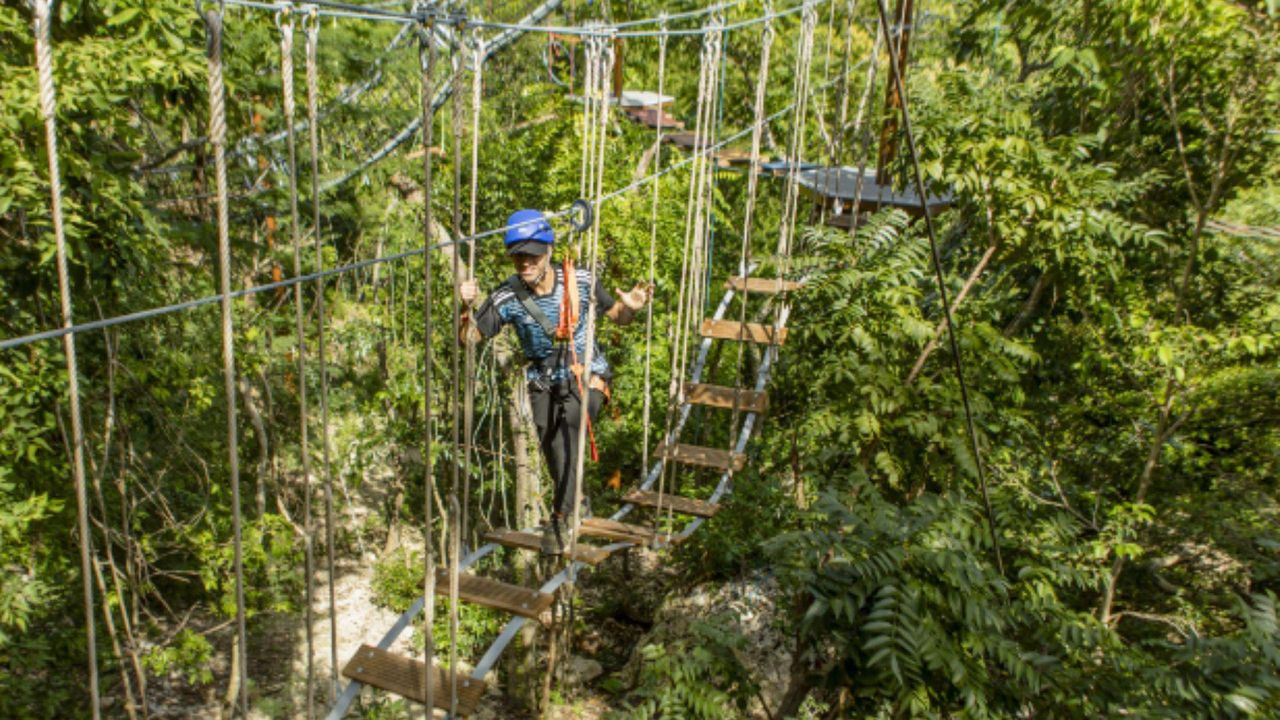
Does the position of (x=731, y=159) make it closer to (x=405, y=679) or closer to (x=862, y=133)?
(x=862, y=133)

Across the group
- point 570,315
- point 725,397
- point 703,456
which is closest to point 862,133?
point 725,397

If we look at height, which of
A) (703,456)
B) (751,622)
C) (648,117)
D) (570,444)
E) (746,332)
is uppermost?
(648,117)

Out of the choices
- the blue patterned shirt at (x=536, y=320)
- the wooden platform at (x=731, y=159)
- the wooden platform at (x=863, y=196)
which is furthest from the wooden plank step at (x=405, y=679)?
the wooden platform at (x=731, y=159)

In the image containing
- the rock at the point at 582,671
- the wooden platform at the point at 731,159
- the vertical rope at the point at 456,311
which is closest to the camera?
the vertical rope at the point at 456,311

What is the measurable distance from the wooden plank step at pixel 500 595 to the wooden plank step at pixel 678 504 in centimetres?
98

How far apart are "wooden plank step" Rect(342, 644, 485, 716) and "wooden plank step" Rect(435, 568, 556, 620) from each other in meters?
0.24

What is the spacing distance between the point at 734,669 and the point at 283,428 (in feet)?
15.4

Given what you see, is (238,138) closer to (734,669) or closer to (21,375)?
(21,375)

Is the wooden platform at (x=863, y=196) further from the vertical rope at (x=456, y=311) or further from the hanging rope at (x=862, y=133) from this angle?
the vertical rope at (x=456, y=311)

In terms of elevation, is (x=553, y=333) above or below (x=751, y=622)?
above

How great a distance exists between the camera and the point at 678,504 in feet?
Result: 11.8

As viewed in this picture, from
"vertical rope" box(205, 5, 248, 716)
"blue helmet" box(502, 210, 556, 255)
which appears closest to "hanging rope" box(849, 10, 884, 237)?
"blue helmet" box(502, 210, 556, 255)

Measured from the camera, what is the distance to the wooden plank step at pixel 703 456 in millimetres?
3771

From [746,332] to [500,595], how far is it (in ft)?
6.39
